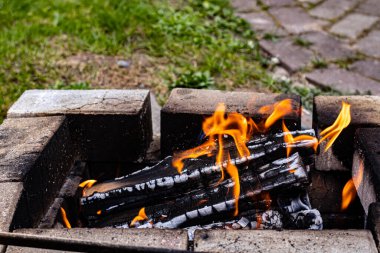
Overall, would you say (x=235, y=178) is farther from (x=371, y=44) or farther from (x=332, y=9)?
(x=332, y=9)

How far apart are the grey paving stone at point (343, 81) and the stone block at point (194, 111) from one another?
1537 mm

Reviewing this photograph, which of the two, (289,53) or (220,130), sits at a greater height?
(220,130)

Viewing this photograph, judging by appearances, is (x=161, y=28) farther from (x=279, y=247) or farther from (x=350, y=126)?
(x=279, y=247)

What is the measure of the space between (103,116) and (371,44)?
113 inches

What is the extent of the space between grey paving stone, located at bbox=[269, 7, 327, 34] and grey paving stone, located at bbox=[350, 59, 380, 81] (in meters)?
0.67

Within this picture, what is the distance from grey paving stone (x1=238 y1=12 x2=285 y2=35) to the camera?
15.3 feet

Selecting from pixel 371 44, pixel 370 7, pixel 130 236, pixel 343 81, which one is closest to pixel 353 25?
pixel 371 44

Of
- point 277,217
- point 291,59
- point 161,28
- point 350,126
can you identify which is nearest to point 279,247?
point 277,217

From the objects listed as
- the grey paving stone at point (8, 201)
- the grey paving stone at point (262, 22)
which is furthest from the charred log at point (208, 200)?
the grey paving stone at point (262, 22)

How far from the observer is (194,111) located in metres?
2.38

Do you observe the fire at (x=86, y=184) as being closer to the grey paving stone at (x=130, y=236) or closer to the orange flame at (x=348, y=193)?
the grey paving stone at (x=130, y=236)

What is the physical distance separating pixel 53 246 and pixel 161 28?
11.2 ft

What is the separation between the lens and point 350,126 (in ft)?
7.51

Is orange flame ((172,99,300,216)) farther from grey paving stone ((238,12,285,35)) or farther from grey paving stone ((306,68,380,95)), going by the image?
grey paving stone ((238,12,285,35))
